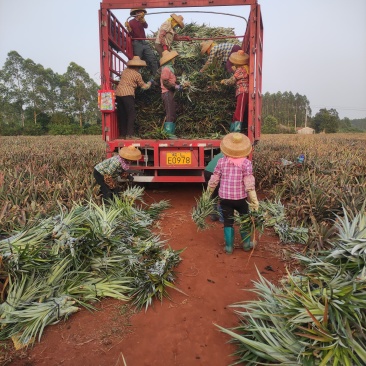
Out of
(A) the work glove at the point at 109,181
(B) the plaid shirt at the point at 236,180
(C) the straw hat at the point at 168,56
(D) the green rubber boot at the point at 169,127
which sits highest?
(C) the straw hat at the point at 168,56

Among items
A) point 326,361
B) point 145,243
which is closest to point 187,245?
point 145,243

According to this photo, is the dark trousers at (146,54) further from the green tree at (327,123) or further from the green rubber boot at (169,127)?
the green tree at (327,123)

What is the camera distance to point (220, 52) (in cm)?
629

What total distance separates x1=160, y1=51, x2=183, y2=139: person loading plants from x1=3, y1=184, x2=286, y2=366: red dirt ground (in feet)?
9.58

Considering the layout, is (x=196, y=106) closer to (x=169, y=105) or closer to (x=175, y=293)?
(x=169, y=105)

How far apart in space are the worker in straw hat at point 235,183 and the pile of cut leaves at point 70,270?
803 millimetres

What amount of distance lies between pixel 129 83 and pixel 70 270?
3.93m

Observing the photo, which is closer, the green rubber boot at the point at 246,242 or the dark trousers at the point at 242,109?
the green rubber boot at the point at 246,242

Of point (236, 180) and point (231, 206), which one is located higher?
point (236, 180)

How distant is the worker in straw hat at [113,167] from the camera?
5027 millimetres

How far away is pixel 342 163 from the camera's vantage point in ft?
21.9

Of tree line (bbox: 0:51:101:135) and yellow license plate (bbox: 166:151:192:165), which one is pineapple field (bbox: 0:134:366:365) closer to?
yellow license plate (bbox: 166:151:192:165)

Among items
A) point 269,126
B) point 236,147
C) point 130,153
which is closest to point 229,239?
point 236,147

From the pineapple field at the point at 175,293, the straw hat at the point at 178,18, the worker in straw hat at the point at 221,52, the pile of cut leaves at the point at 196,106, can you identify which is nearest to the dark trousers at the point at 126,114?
the pile of cut leaves at the point at 196,106
